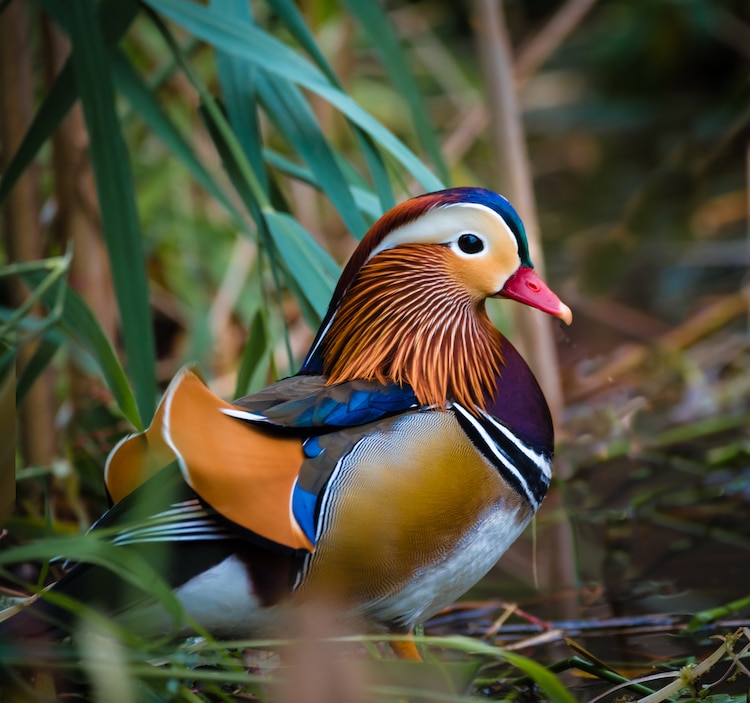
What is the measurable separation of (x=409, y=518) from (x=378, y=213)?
702 mm

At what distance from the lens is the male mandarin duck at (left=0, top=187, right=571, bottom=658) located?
4.19 ft

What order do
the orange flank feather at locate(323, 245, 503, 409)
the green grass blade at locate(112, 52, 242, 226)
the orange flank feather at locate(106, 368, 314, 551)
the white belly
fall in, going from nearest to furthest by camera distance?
the orange flank feather at locate(106, 368, 314, 551)
the white belly
the orange flank feather at locate(323, 245, 503, 409)
the green grass blade at locate(112, 52, 242, 226)

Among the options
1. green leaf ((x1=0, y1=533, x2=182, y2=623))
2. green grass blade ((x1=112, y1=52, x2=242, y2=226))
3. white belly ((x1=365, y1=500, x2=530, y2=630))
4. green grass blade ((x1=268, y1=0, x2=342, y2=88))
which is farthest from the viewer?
green grass blade ((x1=112, y1=52, x2=242, y2=226))

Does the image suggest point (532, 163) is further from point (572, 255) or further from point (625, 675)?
point (625, 675)

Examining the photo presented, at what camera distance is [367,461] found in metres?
1.34

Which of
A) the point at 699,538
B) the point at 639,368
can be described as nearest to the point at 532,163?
the point at 639,368

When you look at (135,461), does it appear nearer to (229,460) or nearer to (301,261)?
(229,460)

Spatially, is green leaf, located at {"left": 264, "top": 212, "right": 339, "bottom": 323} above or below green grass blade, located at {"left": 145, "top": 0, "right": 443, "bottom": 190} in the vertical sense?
below

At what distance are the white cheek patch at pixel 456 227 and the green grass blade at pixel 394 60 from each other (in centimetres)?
42

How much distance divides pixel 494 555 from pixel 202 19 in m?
0.90

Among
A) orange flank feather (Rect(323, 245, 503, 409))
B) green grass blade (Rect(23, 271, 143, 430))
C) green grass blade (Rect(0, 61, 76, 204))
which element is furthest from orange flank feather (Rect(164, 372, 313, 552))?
green grass blade (Rect(0, 61, 76, 204))

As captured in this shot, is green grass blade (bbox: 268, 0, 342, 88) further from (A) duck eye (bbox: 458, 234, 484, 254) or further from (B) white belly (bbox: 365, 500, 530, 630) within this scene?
(B) white belly (bbox: 365, 500, 530, 630)

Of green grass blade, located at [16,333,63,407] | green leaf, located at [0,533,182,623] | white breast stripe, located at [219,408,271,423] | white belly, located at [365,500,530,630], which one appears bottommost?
white belly, located at [365,500,530,630]

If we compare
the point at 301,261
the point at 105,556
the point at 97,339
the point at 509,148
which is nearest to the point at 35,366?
the point at 97,339
